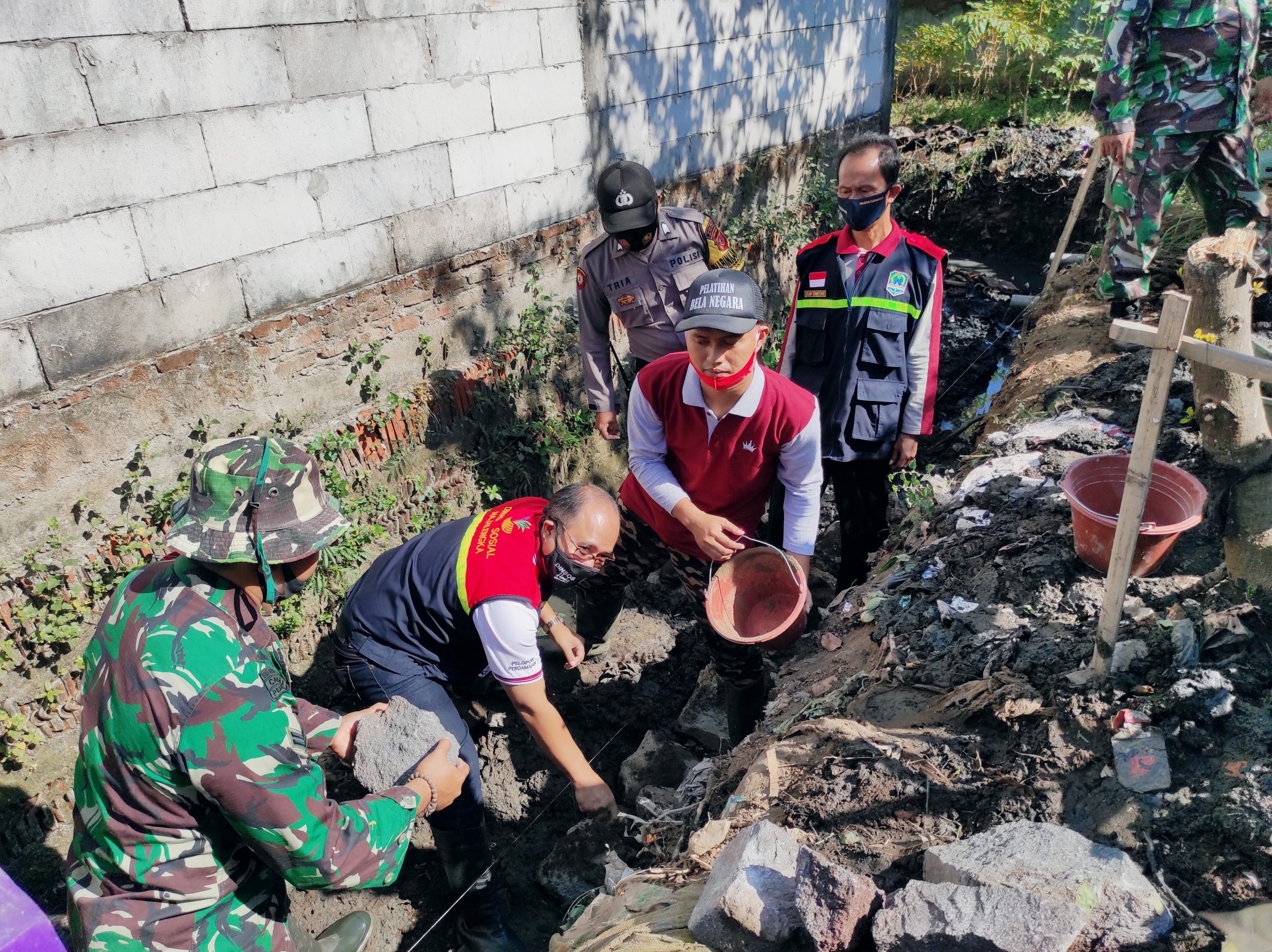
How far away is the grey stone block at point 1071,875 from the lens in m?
1.82

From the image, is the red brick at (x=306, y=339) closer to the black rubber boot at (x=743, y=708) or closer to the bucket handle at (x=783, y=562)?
the bucket handle at (x=783, y=562)

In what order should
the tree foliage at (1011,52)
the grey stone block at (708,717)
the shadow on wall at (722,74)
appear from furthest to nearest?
the tree foliage at (1011,52) < the shadow on wall at (722,74) < the grey stone block at (708,717)

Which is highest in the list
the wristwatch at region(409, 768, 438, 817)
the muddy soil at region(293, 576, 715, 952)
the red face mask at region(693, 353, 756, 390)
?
the red face mask at region(693, 353, 756, 390)

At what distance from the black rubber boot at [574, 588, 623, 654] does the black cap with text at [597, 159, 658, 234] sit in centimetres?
167

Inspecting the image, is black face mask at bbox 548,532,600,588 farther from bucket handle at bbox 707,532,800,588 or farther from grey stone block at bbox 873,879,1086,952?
grey stone block at bbox 873,879,1086,952

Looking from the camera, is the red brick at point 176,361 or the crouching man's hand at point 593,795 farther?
the red brick at point 176,361

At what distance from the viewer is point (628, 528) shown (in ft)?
11.2

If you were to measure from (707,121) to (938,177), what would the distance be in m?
3.45

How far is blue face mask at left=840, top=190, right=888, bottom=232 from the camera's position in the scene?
142 inches

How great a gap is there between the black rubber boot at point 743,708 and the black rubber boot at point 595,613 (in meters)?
0.66

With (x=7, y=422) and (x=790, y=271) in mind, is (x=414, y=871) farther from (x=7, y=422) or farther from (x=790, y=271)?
(x=790, y=271)

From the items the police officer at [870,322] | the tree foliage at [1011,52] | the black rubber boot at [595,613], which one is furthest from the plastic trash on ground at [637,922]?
the tree foliage at [1011,52]

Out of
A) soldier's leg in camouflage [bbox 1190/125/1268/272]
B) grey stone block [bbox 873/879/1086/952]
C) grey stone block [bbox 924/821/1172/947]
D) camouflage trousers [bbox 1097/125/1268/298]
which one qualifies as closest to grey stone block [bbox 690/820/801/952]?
grey stone block [bbox 873/879/1086/952]

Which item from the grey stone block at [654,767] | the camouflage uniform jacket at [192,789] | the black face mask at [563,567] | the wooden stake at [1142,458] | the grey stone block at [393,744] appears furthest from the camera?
the grey stone block at [654,767]
